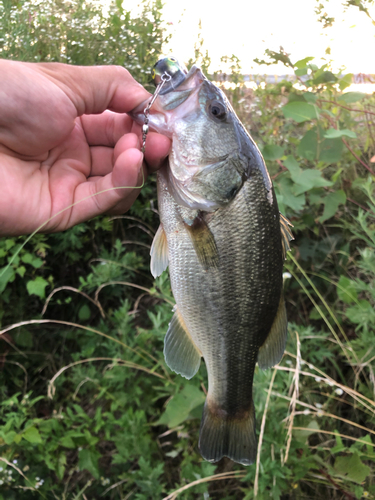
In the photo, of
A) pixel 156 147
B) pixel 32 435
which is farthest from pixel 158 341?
pixel 156 147

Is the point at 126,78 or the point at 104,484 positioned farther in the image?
the point at 104,484

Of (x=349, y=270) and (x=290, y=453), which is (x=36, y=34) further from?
(x=290, y=453)

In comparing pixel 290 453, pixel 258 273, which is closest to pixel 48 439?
pixel 290 453

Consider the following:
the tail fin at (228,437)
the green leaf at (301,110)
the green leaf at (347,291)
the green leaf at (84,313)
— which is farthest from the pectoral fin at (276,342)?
the green leaf at (84,313)

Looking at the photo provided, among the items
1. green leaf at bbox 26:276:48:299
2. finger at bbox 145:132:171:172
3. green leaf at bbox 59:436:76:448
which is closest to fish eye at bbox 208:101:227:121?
finger at bbox 145:132:171:172

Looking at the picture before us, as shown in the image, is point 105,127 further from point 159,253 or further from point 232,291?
point 232,291

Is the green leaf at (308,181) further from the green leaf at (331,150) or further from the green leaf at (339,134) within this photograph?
the green leaf at (339,134)
